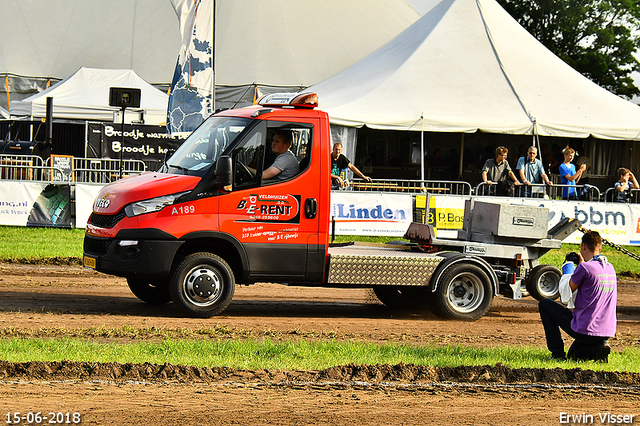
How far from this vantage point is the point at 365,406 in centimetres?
577

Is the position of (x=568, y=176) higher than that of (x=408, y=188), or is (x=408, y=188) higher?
(x=568, y=176)

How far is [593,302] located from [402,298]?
4.12m

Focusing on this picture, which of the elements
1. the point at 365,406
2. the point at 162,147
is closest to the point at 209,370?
the point at 365,406

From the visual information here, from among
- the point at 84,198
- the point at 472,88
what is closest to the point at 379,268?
the point at 84,198

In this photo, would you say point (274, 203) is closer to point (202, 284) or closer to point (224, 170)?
point (224, 170)

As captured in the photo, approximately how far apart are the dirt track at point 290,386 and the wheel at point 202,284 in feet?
0.63

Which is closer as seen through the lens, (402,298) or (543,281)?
(543,281)

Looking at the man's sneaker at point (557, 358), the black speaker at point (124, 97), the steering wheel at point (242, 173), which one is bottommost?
the man's sneaker at point (557, 358)

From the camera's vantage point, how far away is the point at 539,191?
18297 mm

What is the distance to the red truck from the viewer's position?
8.89 meters

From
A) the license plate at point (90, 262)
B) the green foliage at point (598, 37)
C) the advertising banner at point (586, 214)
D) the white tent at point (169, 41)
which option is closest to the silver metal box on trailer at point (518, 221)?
the license plate at point (90, 262)

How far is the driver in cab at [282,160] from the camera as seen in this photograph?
9.16 m

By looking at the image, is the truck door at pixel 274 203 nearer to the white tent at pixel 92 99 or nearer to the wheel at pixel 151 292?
the wheel at pixel 151 292

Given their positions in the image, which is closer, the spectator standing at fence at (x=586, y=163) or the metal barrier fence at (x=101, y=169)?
the metal barrier fence at (x=101, y=169)
